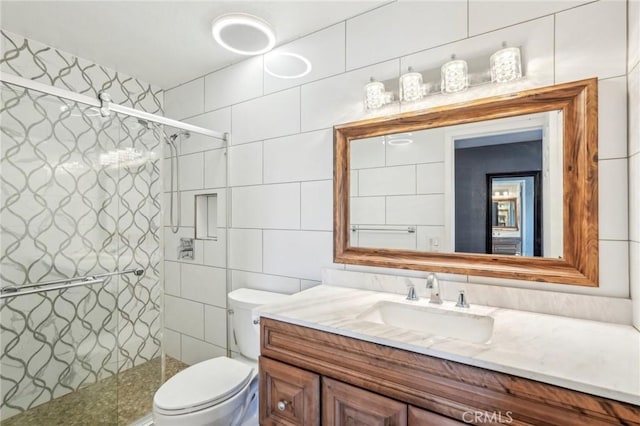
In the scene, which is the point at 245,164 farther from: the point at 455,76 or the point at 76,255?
the point at 455,76

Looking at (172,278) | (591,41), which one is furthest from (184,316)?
(591,41)

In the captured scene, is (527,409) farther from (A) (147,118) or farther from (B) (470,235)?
(A) (147,118)

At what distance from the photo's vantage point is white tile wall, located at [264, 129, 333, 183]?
172 centimetres

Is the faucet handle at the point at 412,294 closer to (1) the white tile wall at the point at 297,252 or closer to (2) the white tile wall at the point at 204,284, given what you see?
(1) the white tile wall at the point at 297,252

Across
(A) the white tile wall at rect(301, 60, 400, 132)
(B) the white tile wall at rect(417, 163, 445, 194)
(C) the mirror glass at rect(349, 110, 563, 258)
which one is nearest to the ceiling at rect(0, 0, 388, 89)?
(A) the white tile wall at rect(301, 60, 400, 132)

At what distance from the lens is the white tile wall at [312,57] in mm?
1689

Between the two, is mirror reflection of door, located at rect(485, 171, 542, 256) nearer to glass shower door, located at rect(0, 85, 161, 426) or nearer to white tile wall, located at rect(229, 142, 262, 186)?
white tile wall, located at rect(229, 142, 262, 186)

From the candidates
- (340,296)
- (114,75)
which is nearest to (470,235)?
(340,296)

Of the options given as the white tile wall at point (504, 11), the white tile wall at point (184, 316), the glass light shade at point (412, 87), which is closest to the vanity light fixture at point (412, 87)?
the glass light shade at point (412, 87)

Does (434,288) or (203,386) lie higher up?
(434,288)

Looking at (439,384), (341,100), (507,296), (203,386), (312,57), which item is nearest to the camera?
(439,384)

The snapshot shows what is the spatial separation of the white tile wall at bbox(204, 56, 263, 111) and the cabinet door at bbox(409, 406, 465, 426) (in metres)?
1.88

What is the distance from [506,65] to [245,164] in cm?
155

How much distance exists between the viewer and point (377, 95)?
1.52 m
